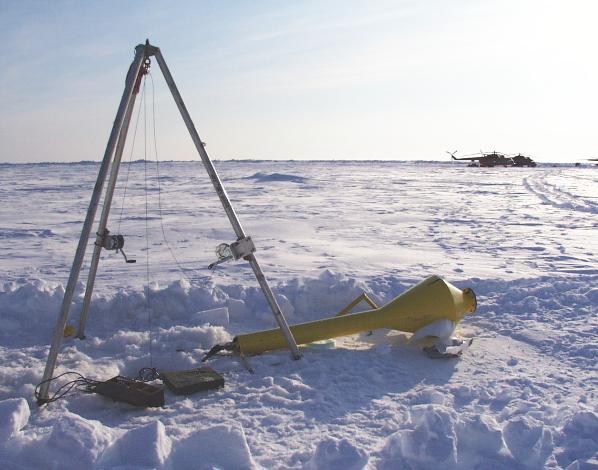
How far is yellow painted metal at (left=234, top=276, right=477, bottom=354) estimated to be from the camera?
4111 millimetres

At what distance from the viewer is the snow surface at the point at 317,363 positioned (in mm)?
2470

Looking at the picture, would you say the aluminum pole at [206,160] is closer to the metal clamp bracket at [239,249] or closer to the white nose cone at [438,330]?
the metal clamp bracket at [239,249]

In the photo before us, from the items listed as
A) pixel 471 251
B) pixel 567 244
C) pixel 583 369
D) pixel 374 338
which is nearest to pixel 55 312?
pixel 374 338

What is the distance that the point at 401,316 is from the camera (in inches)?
167

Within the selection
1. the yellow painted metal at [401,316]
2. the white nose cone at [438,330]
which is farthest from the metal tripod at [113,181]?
the white nose cone at [438,330]

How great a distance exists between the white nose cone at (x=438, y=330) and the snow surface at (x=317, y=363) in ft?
0.33

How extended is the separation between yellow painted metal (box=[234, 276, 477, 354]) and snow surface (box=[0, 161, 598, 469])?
5.7 inches

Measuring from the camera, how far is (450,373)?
3652mm

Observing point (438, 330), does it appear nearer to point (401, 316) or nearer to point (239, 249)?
point (401, 316)

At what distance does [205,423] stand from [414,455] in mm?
1140

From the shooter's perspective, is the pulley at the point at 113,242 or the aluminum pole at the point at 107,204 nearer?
the aluminum pole at the point at 107,204

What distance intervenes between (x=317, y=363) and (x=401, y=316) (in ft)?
2.77

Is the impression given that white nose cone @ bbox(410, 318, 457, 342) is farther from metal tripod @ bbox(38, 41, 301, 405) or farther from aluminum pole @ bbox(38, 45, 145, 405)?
aluminum pole @ bbox(38, 45, 145, 405)

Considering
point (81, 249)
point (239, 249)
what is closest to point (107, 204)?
point (81, 249)
